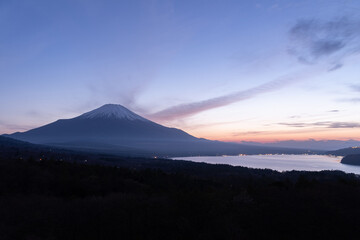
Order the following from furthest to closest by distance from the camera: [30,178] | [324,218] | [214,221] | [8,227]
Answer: [30,178], [324,218], [214,221], [8,227]

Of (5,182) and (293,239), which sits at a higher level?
(5,182)

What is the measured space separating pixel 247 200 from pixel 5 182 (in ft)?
52.7

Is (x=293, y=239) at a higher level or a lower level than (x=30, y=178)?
lower

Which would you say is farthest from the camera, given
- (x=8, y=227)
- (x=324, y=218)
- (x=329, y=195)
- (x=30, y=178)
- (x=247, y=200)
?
(x=30, y=178)

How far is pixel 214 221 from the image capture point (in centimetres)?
1005

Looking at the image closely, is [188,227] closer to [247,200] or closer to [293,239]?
[293,239]

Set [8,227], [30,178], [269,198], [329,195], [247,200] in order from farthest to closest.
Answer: [30,178], [329,195], [269,198], [247,200], [8,227]

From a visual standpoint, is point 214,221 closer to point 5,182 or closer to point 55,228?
point 55,228

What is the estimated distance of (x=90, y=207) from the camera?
11.6 metres

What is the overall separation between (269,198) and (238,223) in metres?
5.36

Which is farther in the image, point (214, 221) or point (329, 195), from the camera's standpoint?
point (329, 195)

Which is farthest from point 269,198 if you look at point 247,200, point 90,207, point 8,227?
point 8,227

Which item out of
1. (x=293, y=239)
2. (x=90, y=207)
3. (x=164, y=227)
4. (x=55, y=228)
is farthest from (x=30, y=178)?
(x=293, y=239)

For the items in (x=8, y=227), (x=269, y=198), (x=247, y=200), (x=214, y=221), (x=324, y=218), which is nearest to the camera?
(x=8, y=227)
